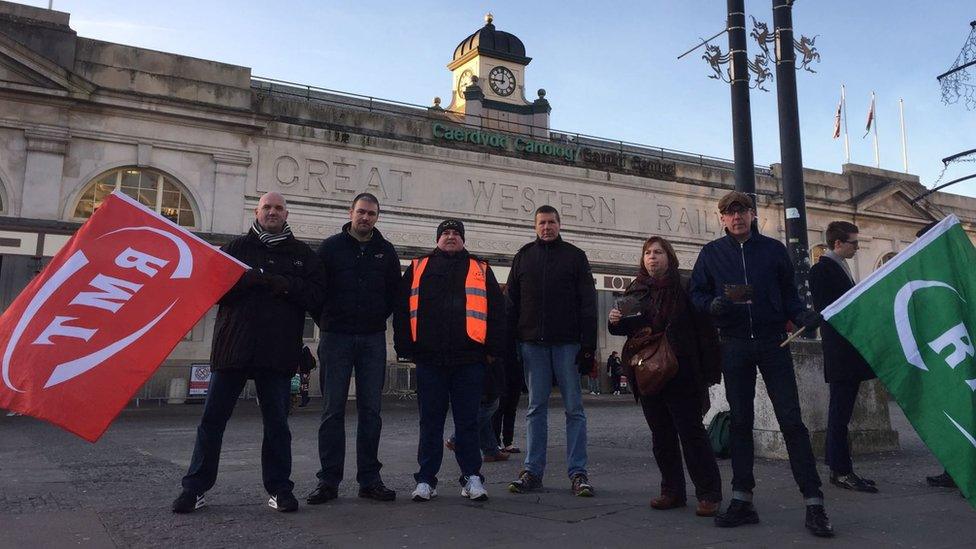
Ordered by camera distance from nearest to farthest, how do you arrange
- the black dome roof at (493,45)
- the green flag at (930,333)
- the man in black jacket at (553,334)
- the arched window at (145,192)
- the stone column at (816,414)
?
the green flag at (930,333) → the man in black jacket at (553,334) → the stone column at (816,414) → the arched window at (145,192) → the black dome roof at (493,45)

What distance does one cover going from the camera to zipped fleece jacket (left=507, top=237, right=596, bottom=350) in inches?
209

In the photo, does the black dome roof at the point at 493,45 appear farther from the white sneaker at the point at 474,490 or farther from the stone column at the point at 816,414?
the white sneaker at the point at 474,490

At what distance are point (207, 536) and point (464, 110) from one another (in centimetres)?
3257

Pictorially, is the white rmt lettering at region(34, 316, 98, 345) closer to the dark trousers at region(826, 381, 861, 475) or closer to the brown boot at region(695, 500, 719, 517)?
the brown boot at region(695, 500, 719, 517)

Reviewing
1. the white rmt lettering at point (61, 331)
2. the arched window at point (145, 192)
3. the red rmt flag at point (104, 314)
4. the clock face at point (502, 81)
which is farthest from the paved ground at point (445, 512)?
the clock face at point (502, 81)

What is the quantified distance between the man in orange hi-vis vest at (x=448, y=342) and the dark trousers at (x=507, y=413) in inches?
102

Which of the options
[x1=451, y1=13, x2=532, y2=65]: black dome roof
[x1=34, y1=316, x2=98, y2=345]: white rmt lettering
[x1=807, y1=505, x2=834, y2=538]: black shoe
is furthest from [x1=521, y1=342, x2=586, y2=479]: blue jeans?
[x1=451, y1=13, x2=532, y2=65]: black dome roof

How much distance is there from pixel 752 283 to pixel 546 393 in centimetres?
174

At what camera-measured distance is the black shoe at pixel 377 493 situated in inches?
188

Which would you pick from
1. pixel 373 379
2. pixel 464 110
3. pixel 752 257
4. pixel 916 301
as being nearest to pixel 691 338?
pixel 752 257

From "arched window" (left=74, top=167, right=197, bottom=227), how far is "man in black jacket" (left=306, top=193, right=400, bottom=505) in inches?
666

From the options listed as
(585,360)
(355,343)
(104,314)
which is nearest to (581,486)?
(585,360)

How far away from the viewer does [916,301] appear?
14.1 ft

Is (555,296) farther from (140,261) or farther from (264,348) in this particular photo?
(140,261)
